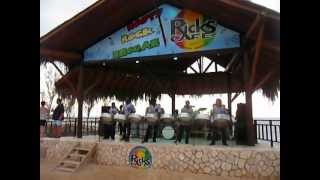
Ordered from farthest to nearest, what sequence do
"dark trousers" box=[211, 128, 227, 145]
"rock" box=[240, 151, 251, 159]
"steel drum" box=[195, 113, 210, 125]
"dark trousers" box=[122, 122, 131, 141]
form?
"dark trousers" box=[122, 122, 131, 141], "steel drum" box=[195, 113, 210, 125], "dark trousers" box=[211, 128, 227, 145], "rock" box=[240, 151, 251, 159]

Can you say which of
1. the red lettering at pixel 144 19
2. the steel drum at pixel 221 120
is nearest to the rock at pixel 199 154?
the steel drum at pixel 221 120

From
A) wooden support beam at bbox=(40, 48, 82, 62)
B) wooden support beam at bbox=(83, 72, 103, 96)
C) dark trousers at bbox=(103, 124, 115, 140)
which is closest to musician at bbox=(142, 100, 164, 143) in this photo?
dark trousers at bbox=(103, 124, 115, 140)

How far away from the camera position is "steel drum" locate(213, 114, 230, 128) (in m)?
7.10

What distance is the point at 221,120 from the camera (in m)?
7.12

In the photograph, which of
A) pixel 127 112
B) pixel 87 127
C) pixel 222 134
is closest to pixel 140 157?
pixel 127 112

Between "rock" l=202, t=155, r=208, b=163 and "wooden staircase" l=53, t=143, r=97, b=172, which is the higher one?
"rock" l=202, t=155, r=208, b=163

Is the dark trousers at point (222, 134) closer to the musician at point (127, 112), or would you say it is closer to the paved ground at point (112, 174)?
the paved ground at point (112, 174)

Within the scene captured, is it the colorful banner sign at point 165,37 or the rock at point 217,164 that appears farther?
the colorful banner sign at point 165,37

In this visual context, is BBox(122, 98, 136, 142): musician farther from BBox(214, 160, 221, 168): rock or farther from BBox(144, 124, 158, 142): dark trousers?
BBox(214, 160, 221, 168): rock

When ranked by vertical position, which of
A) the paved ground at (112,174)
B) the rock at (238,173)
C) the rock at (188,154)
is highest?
the rock at (188,154)

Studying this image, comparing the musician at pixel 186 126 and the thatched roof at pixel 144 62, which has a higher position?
the thatched roof at pixel 144 62

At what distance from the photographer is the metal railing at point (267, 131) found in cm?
685

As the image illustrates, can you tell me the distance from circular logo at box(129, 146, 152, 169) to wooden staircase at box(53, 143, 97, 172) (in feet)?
3.32

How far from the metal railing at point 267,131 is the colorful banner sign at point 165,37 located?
168 cm
